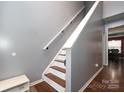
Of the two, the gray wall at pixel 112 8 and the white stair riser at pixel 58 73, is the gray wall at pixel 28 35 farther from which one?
the gray wall at pixel 112 8

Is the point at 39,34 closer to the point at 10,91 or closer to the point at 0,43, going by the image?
the point at 0,43

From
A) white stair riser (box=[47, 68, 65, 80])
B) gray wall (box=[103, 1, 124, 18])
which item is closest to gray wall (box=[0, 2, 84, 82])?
white stair riser (box=[47, 68, 65, 80])

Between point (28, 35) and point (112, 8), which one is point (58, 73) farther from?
point (112, 8)

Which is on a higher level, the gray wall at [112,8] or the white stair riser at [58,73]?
the gray wall at [112,8]

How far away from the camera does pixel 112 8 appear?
4527 millimetres

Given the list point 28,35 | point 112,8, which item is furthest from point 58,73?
point 112,8

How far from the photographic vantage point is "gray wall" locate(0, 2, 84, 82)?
94.3 inches

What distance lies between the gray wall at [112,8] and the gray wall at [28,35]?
2133 mm

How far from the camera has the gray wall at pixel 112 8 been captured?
423 cm

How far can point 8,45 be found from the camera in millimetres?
2441

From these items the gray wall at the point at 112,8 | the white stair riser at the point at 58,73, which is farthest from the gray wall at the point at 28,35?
the gray wall at the point at 112,8

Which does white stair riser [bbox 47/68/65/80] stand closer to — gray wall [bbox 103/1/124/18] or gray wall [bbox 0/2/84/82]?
gray wall [bbox 0/2/84/82]

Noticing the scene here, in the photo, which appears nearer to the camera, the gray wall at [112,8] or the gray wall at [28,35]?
the gray wall at [28,35]

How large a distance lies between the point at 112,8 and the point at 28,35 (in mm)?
3807
